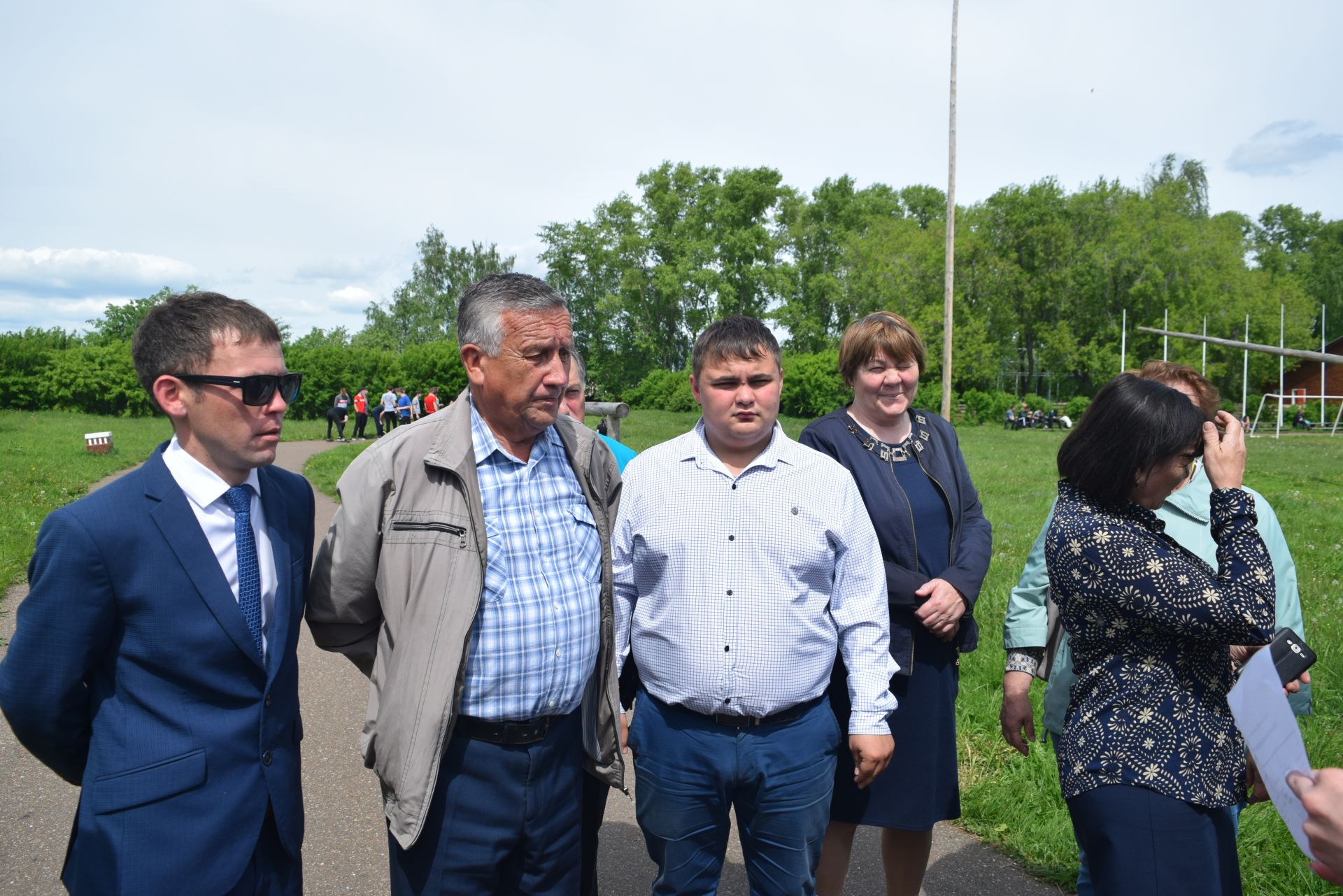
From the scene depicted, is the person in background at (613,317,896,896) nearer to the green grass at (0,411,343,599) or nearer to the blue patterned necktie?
the blue patterned necktie

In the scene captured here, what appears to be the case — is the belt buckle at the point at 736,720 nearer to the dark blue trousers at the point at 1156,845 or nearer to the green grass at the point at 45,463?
the dark blue trousers at the point at 1156,845

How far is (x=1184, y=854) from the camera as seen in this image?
2.07m

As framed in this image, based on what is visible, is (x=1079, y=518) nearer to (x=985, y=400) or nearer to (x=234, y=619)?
(x=234, y=619)

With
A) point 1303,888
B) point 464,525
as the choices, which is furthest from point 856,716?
point 1303,888

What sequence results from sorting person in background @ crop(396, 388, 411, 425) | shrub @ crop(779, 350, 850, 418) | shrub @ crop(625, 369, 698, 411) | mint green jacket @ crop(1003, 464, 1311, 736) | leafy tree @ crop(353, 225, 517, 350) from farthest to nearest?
1. leafy tree @ crop(353, 225, 517, 350)
2. shrub @ crop(625, 369, 698, 411)
3. shrub @ crop(779, 350, 850, 418)
4. person in background @ crop(396, 388, 411, 425)
5. mint green jacket @ crop(1003, 464, 1311, 736)

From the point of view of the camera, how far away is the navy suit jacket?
1946 mm

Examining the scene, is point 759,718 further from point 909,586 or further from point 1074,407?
point 1074,407

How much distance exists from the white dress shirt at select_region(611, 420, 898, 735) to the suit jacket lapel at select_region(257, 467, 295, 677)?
3.17ft

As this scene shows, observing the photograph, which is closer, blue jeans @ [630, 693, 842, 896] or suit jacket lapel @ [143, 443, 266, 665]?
suit jacket lapel @ [143, 443, 266, 665]

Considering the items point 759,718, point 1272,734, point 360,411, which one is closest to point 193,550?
point 759,718

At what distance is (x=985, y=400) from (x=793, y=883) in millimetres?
48500

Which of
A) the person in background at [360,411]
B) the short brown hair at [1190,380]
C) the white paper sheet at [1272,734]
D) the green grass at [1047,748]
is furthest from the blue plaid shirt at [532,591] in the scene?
the person in background at [360,411]

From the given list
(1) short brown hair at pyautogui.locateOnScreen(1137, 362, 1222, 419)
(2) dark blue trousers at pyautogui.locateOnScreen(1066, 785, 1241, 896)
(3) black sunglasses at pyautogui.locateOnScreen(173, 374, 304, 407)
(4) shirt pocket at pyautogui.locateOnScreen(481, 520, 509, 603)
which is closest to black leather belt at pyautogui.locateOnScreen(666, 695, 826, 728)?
(4) shirt pocket at pyautogui.locateOnScreen(481, 520, 509, 603)

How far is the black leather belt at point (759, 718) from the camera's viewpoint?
2588 mm
